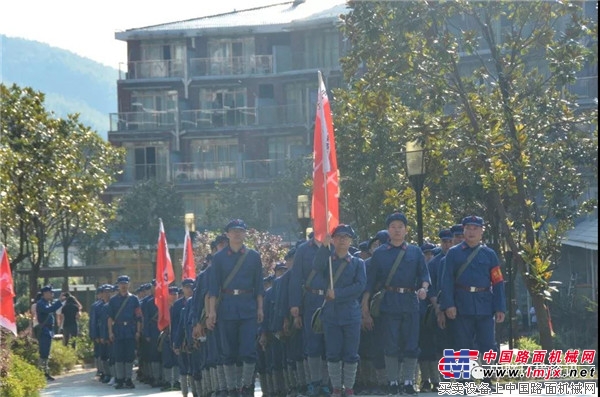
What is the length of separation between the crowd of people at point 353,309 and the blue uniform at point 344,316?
0.04 ft

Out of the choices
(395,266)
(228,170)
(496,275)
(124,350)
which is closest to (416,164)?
(395,266)

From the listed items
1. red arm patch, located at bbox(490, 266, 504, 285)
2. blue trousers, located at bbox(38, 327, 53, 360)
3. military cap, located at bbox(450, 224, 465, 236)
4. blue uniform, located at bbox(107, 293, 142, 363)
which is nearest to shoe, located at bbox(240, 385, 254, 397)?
red arm patch, located at bbox(490, 266, 504, 285)

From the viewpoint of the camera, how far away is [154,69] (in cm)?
A: 7950

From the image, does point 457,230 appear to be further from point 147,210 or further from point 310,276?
point 147,210

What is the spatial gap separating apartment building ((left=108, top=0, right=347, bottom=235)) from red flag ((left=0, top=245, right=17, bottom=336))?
172 feet

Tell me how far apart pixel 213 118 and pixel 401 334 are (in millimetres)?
60881

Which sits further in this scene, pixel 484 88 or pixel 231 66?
pixel 231 66

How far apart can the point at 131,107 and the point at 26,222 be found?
47072mm

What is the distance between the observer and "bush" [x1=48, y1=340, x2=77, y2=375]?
35781 millimetres

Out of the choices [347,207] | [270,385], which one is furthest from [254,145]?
[270,385]

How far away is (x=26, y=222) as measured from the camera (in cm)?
3309

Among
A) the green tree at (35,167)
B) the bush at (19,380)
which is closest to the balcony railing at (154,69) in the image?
the green tree at (35,167)

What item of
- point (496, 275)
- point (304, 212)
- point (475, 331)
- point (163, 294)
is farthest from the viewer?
point (304, 212)

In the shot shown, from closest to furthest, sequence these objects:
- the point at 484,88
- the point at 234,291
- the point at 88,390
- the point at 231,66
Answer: the point at 234,291 → the point at 484,88 → the point at 88,390 → the point at 231,66
